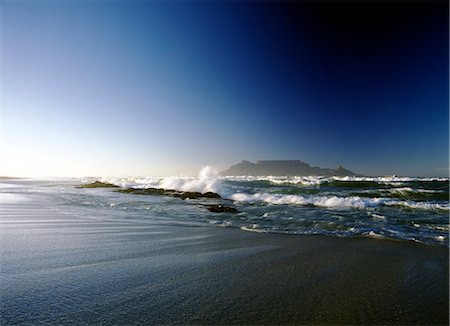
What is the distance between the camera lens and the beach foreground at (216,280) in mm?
2355

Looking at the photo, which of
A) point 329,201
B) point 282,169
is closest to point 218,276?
point 329,201

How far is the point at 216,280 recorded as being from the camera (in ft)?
10.3

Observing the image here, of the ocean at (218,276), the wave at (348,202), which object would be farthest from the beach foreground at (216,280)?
the wave at (348,202)

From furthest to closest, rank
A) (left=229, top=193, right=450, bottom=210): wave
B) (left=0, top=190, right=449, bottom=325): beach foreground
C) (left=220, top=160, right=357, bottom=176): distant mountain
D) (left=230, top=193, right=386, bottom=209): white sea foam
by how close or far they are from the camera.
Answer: (left=220, top=160, right=357, bottom=176): distant mountain
(left=230, top=193, right=386, bottom=209): white sea foam
(left=229, top=193, right=450, bottom=210): wave
(left=0, top=190, right=449, bottom=325): beach foreground

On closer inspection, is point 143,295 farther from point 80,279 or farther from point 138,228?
point 138,228

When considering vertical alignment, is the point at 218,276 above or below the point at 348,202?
below

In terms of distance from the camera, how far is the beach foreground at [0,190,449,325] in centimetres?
236

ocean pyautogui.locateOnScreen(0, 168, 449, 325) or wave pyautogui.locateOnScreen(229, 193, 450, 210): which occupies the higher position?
wave pyautogui.locateOnScreen(229, 193, 450, 210)

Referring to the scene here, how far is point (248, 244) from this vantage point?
16.4ft

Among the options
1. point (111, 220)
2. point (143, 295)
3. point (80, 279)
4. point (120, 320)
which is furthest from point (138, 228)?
point (120, 320)

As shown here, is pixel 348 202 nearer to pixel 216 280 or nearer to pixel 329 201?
pixel 329 201

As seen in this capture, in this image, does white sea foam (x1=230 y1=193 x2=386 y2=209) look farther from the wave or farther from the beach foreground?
the beach foreground

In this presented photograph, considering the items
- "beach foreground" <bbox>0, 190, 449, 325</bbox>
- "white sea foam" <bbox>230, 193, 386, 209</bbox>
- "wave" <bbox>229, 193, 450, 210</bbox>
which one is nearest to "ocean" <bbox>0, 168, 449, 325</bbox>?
"beach foreground" <bbox>0, 190, 449, 325</bbox>

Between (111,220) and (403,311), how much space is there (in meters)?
6.82
